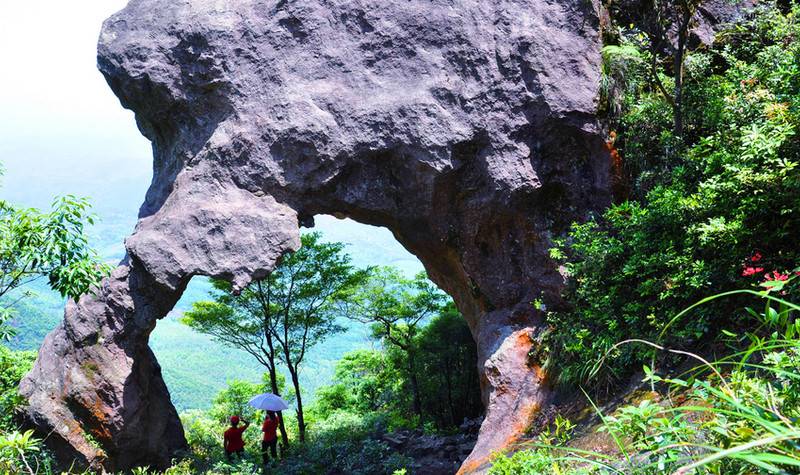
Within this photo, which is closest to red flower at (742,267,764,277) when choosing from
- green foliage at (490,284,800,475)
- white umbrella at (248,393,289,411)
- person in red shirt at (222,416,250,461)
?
green foliage at (490,284,800,475)

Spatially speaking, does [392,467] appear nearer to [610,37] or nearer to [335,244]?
[335,244]

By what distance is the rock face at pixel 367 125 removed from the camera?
8.61 meters

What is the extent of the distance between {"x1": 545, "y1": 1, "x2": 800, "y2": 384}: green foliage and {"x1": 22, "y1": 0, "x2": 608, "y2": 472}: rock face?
80 centimetres

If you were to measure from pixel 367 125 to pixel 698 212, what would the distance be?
14.4 feet

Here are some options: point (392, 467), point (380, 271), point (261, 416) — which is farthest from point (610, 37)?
point (261, 416)

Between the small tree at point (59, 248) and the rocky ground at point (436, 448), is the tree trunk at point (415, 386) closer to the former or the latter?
the rocky ground at point (436, 448)

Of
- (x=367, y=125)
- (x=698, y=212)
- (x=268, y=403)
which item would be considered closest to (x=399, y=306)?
(x=268, y=403)

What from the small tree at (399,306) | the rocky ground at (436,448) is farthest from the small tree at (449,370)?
the rocky ground at (436,448)

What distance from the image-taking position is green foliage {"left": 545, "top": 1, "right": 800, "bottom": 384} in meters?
5.77

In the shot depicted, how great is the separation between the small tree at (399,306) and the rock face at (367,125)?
7.42 metres

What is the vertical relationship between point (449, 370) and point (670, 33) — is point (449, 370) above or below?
below

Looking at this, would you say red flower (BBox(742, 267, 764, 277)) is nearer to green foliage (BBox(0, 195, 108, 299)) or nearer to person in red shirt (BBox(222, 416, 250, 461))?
green foliage (BBox(0, 195, 108, 299))

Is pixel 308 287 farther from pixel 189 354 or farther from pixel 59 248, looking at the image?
pixel 189 354

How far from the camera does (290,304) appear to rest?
51.0 feet
